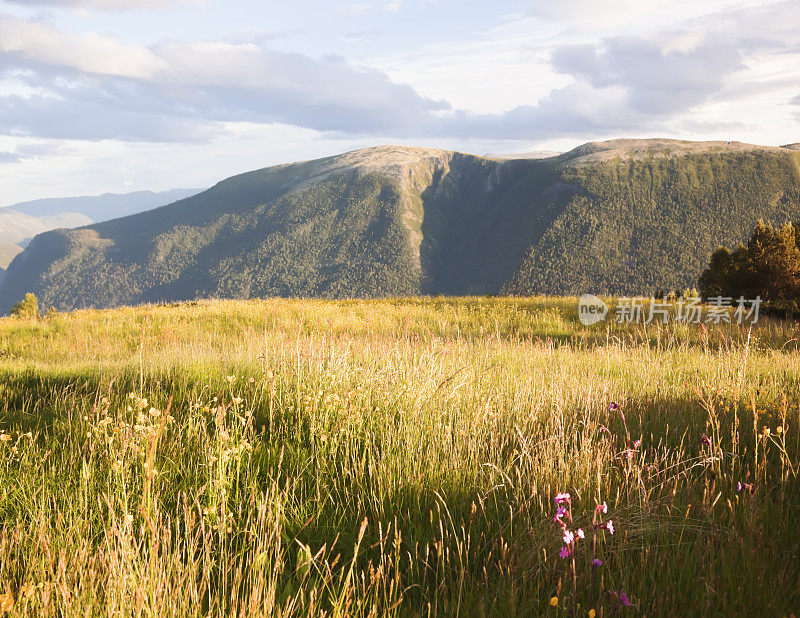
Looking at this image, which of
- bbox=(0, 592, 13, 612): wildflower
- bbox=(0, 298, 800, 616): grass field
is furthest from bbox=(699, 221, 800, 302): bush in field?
bbox=(0, 592, 13, 612): wildflower

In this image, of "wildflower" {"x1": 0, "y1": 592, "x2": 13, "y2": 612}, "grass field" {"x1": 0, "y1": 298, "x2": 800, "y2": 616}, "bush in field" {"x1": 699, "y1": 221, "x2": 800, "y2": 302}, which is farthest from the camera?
"bush in field" {"x1": 699, "y1": 221, "x2": 800, "y2": 302}

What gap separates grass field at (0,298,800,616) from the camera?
2.12 metres

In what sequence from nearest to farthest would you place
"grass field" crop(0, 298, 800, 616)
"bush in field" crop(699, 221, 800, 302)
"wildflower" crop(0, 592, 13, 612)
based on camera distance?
1. "wildflower" crop(0, 592, 13, 612)
2. "grass field" crop(0, 298, 800, 616)
3. "bush in field" crop(699, 221, 800, 302)

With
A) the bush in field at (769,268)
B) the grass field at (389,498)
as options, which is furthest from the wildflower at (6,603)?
the bush in field at (769,268)

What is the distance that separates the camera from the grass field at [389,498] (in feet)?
6.97

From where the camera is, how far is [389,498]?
3027 millimetres

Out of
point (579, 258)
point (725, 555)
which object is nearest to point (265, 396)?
point (725, 555)

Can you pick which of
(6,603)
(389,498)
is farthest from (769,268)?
(6,603)

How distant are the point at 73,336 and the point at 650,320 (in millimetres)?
14116

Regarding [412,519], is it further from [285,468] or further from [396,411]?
[396,411]

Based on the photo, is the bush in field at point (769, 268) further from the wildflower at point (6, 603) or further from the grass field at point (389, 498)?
the wildflower at point (6, 603)

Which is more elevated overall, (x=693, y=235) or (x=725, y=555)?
(x=693, y=235)

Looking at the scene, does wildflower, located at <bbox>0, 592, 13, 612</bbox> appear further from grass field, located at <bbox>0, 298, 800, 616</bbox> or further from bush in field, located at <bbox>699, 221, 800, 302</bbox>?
bush in field, located at <bbox>699, 221, 800, 302</bbox>

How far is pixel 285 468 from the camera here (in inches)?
140
